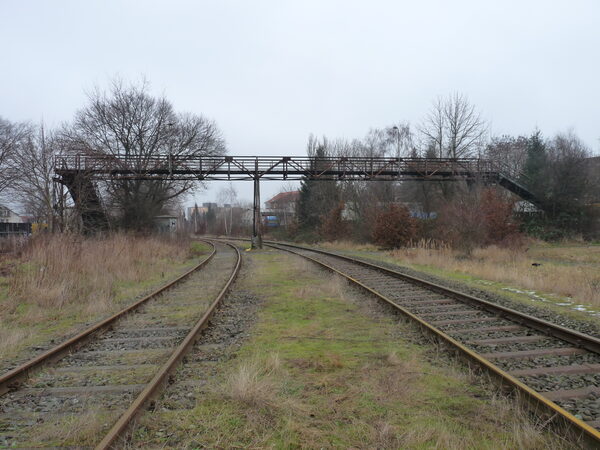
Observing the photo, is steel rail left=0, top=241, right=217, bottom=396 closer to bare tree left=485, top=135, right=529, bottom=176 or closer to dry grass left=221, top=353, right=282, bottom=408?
dry grass left=221, top=353, right=282, bottom=408

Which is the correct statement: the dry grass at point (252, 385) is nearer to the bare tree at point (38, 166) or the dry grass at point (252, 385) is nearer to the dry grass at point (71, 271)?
the dry grass at point (71, 271)

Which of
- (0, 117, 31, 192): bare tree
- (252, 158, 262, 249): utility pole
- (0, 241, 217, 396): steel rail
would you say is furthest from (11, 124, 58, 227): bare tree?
(0, 241, 217, 396): steel rail

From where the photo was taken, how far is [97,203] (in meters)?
26.5

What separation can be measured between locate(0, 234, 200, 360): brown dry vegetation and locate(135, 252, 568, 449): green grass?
3944mm

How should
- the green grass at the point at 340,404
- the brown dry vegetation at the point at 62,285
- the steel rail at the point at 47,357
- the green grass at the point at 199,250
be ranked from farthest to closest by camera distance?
the green grass at the point at 199,250
the brown dry vegetation at the point at 62,285
the steel rail at the point at 47,357
the green grass at the point at 340,404

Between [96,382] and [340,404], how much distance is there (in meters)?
A: 2.86

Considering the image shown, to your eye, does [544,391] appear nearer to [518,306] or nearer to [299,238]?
[518,306]

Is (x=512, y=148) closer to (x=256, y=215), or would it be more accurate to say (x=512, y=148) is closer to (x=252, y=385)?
(x=256, y=215)

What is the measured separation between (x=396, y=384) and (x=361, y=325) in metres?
2.77

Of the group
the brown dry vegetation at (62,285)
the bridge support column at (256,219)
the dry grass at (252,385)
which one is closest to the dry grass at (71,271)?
the brown dry vegetation at (62,285)

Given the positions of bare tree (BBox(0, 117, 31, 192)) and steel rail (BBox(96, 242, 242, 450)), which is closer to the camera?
steel rail (BBox(96, 242, 242, 450))

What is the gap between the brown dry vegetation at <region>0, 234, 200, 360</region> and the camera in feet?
25.6

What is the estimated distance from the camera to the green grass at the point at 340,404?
11.0 ft

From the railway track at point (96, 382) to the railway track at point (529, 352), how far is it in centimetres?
359
